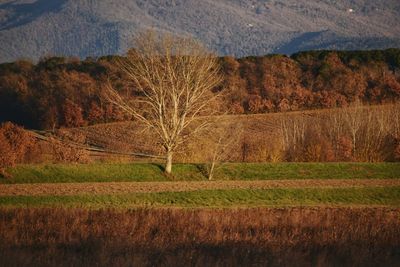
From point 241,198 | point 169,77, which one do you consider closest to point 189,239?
point 241,198

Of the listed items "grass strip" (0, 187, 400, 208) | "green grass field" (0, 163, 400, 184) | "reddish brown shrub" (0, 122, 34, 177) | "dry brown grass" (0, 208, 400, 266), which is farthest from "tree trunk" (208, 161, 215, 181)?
"dry brown grass" (0, 208, 400, 266)

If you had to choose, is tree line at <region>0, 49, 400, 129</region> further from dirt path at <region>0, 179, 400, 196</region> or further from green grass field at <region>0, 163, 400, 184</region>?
dirt path at <region>0, 179, 400, 196</region>

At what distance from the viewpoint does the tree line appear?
3275 inches

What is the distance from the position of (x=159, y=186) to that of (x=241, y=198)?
238 inches

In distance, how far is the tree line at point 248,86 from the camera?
83.2m

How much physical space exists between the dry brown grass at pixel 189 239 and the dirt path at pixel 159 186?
61.0ft

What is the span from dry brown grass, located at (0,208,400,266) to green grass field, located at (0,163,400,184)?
2397cm

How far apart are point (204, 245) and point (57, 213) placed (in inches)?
177

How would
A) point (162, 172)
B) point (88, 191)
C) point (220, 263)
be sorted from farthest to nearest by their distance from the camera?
point (162, 172), point (88, 191), point (220, 263)

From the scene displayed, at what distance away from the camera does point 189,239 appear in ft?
39.8

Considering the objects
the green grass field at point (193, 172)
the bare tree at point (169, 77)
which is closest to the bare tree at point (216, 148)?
the green grass field at point (193, 172)

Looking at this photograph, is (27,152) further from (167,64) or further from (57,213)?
(57,213)

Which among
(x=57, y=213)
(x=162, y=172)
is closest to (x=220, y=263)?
(x=57, y=213)

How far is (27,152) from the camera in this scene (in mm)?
44219
